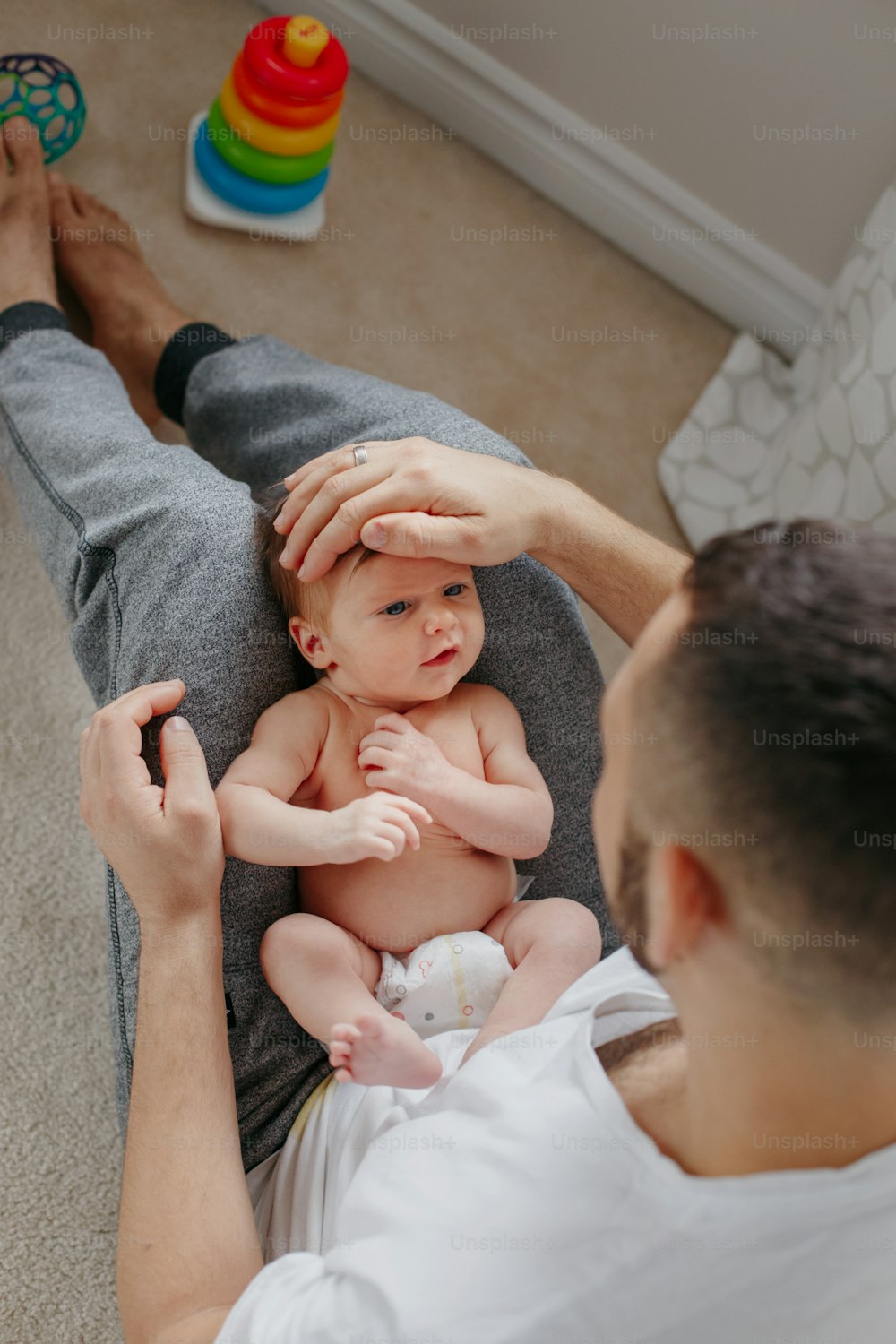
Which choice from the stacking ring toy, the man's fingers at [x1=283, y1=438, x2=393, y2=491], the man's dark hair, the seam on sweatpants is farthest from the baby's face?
the stacking ring toy

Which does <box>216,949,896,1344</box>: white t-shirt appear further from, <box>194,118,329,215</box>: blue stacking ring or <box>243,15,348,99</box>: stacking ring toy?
<box>194,118,329,215</box>: blue stacking ring

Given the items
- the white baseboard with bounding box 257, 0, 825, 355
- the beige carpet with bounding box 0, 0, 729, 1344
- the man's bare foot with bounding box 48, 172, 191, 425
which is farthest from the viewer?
the white baseboard with bounding box 257, 0, 825, 355

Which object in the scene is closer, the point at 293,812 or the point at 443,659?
the point at 293,812

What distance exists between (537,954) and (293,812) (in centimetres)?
29

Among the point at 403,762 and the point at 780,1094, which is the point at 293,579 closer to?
the point at 403,762

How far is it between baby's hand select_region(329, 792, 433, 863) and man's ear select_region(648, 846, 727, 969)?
35 centimetres

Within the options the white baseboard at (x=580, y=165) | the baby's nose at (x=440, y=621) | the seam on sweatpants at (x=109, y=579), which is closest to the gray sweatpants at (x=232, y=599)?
the seam on sweatpants at (x=109, y=579)

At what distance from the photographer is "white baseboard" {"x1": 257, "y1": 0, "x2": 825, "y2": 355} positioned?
208 cm

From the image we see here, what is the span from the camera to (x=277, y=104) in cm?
174

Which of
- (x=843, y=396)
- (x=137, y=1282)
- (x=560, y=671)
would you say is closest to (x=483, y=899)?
(x=560, y=671)

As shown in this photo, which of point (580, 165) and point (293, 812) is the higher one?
point (580, 165)

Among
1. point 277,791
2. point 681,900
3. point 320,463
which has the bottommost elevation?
point 277,791

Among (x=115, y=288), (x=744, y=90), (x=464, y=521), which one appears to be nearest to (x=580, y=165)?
(x=744, y=90)

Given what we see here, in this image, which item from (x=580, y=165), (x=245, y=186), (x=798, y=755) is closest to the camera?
(x=798, y=755)
